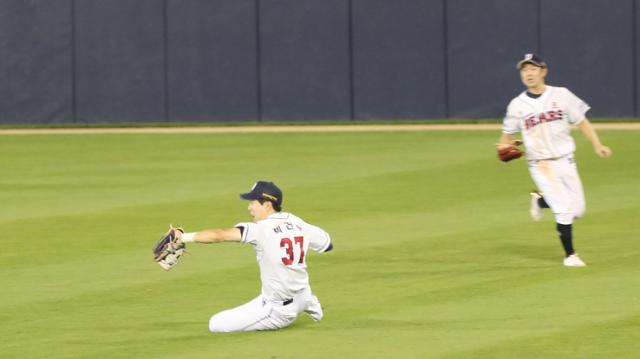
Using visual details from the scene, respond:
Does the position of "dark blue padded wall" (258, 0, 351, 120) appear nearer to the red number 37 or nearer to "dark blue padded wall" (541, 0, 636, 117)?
"dark blue padded wall" (541, 0, 636, 117)

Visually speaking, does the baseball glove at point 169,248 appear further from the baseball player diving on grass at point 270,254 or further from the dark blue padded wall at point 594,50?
the dark blue padded wall at point 594,50

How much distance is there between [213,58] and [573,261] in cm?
1682

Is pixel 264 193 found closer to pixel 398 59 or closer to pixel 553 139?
pixel 553 139

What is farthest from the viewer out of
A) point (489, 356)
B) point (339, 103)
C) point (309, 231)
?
point (339, 103)

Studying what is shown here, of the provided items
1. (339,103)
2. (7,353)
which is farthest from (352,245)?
(339,103)

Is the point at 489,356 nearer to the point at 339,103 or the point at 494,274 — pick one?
the point at 494,274

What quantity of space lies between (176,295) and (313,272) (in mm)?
1498

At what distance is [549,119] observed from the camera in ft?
43.7

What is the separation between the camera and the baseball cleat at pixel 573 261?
1309 cm

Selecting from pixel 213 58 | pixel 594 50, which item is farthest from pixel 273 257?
pixel 213 58

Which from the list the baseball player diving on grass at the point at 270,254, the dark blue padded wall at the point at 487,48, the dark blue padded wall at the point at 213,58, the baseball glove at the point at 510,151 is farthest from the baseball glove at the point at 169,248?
the dark blue padded wall at the point at 213,58

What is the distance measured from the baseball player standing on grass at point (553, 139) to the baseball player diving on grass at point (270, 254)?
3390 mm

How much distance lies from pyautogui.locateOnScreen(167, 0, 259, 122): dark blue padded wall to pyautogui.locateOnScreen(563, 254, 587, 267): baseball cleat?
16.4 m

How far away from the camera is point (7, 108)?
29.9 metres
